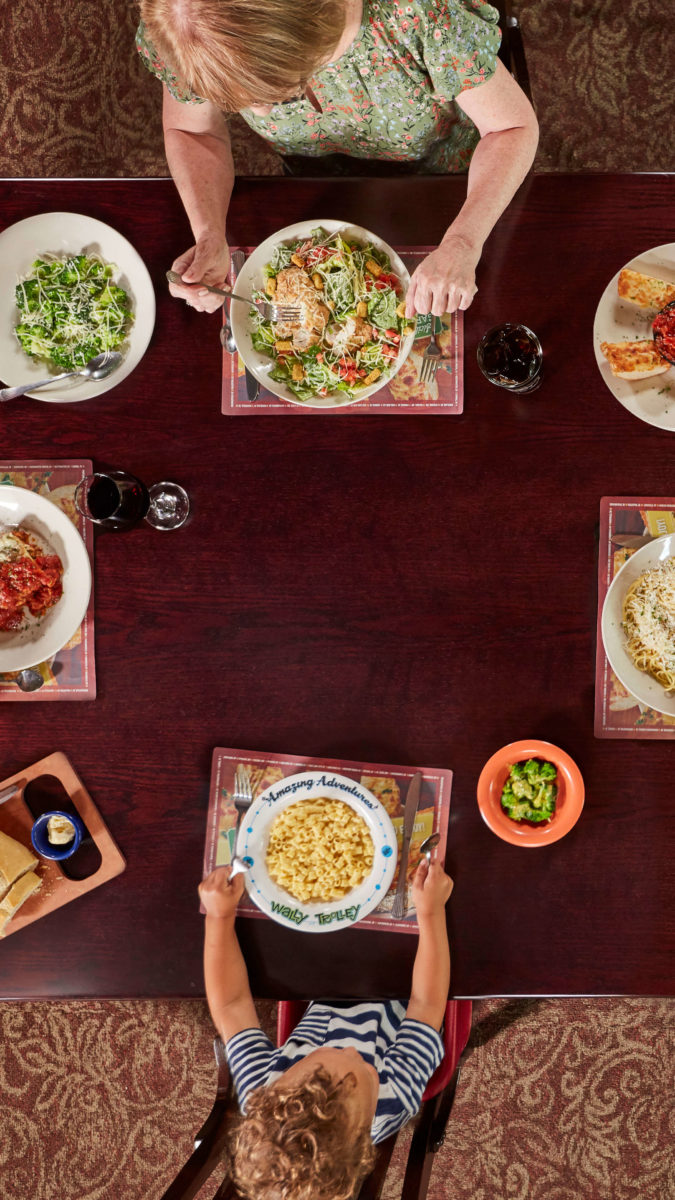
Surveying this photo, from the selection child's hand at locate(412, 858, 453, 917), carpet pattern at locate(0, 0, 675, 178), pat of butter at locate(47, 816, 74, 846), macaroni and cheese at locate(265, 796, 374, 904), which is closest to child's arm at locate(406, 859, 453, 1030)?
child's hand at locate(412, 858, 453, 917)

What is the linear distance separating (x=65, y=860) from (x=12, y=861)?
4.1 inches

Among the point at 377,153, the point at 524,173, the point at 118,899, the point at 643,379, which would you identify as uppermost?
the point at 377,153

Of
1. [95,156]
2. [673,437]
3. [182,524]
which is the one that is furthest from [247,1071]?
[95,156]

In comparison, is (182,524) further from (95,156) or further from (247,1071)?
(95,156)

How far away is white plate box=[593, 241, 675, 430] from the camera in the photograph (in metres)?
1.59

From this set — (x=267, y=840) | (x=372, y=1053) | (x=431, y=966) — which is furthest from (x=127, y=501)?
(x=372, y=1053)

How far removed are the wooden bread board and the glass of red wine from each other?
0.51 meters

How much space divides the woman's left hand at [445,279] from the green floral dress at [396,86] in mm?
328

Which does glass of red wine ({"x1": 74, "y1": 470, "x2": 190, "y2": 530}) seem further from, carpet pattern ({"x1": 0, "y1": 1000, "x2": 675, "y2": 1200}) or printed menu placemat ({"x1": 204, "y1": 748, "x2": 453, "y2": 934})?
carpet pattern ({"x1": 0, "y1": 1000, "x2": 675, "y2": 1200})

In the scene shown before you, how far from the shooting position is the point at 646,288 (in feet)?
5.19

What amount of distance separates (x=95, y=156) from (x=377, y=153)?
139cm

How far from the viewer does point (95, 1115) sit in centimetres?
262

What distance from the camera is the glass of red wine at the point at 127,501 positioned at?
1.59 meters

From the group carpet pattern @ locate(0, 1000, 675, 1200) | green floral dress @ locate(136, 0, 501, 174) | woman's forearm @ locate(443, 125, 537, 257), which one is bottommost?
carpet pattern @ locate(0, 1000, 675, 1200)
